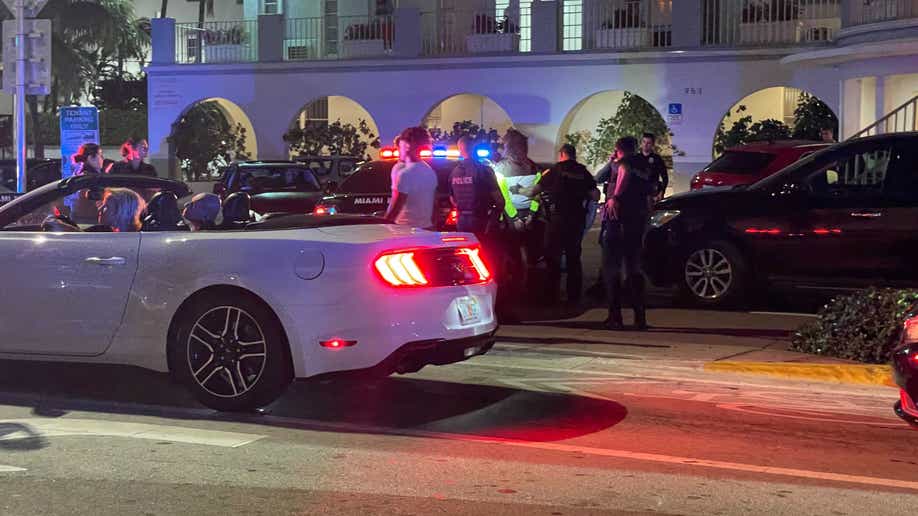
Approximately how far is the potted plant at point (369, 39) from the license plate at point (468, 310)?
23.1 metres

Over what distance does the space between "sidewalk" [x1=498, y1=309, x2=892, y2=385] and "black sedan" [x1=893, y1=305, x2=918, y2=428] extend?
224 cm

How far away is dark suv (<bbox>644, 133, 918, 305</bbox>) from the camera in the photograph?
491 inches

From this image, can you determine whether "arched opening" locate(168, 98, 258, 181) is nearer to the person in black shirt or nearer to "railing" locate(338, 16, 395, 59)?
"railing" locate(338, 16, 395, 59)

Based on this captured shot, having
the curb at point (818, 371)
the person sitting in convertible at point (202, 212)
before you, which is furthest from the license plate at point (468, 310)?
the curb at point (818, 371)

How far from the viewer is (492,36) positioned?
95.8 feet

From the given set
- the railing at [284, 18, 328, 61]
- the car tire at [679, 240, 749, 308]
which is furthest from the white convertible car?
the railing at [284, 18, 328, 61]

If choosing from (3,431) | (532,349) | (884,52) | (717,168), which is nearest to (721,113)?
(884,52)

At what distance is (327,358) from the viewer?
7.51 m

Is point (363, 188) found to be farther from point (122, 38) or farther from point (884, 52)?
point (122, 38)

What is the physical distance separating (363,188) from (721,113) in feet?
42.9

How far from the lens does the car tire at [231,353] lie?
762cm

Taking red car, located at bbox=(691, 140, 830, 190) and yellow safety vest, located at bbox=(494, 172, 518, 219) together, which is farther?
red car, located at bbox=(691, 140, 830, 190)

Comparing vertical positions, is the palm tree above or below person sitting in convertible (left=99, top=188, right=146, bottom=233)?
above

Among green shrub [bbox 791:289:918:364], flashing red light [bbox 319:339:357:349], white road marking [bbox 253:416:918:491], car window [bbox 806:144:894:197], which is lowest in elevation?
white road marking [bbox 253:416:918:491]
